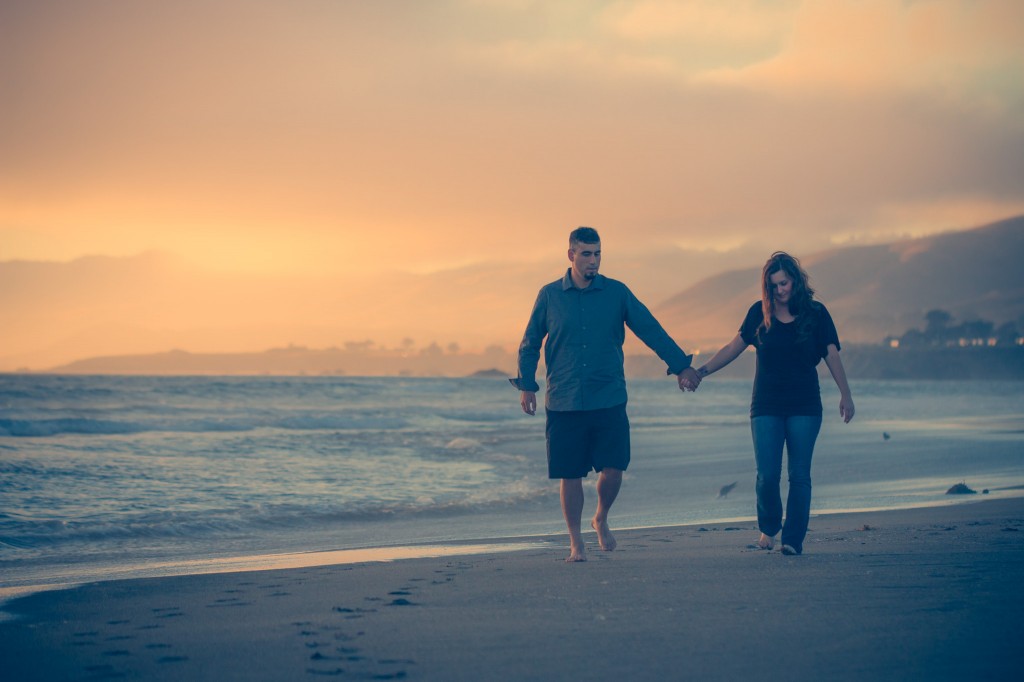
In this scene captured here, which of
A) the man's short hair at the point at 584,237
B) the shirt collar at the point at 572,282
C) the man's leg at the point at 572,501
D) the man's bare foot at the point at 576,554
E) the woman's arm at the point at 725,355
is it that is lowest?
the man's bare foot at the point at 576,554

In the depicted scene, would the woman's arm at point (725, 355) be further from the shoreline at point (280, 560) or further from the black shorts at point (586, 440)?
the shoreline at point (280, 560)

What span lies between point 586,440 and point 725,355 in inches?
40.1

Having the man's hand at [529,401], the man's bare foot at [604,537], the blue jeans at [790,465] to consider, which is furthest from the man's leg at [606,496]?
the blue jeans at [790,465]

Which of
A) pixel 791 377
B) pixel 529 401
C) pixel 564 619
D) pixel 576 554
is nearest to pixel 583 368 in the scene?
pixel 529 401

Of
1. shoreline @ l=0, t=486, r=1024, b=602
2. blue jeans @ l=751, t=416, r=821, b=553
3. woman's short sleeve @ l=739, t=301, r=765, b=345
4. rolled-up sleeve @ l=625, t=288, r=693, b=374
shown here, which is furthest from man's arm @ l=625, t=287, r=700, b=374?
shoreline @ l=0, t=486, r=1024, b=602

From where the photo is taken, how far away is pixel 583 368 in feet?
19.1

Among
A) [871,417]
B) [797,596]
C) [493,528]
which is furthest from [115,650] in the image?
[871,417]

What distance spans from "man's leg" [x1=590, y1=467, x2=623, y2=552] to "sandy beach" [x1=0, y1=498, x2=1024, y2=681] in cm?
13

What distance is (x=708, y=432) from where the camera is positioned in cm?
2472

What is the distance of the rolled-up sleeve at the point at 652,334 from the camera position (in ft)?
19.6

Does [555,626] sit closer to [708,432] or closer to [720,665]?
[720,665]

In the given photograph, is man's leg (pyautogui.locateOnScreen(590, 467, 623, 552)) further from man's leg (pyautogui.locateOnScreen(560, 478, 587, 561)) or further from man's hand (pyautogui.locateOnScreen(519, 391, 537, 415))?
man's hand (pyautogui.locateOnScreen(519, 391, 537, 415))

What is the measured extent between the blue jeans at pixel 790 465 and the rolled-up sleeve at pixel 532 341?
4.41ft

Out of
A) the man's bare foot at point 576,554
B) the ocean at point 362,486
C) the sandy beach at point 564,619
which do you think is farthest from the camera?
the ocean at point 362,486
